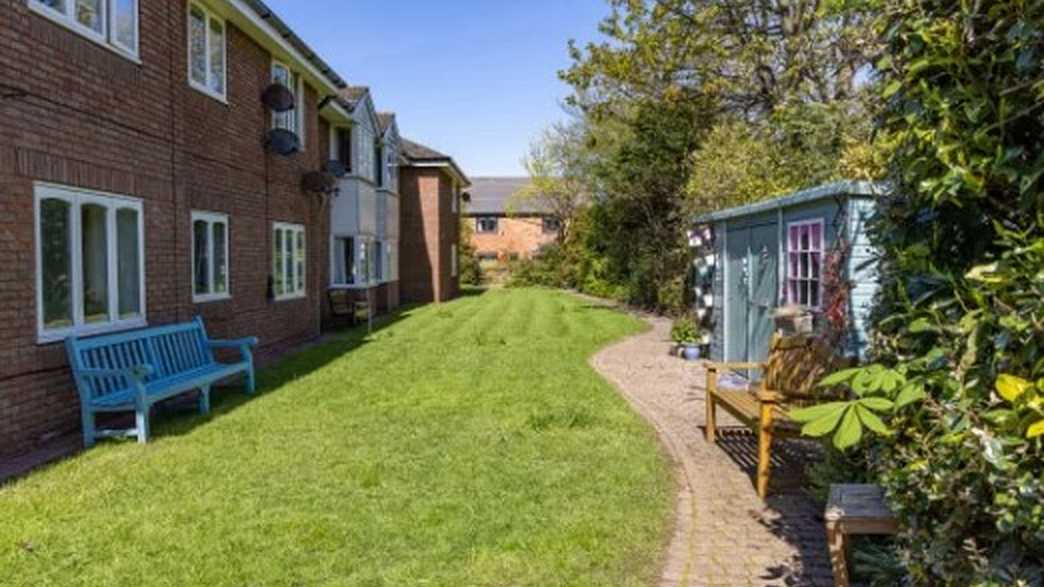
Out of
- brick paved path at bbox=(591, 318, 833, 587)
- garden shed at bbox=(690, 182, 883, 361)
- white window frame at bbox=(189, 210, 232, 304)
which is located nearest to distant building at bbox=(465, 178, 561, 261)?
garden shed at bbox=(690, 182, 883, 361)

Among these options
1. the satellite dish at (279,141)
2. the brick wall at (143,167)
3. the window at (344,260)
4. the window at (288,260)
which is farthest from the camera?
the window at (344,260)

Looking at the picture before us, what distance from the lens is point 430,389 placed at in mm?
10586

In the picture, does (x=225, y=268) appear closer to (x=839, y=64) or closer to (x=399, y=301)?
(x=839, y=64)

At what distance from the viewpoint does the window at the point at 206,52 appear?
11.6 metres

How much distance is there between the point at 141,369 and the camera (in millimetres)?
7391

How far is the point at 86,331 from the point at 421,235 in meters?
23.1

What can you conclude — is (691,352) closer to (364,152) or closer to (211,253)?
(211,253)

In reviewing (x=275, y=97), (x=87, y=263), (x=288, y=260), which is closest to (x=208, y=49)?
(x=275, y=97)

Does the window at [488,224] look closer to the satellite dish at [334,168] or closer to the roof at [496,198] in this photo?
the roof at [496,198]

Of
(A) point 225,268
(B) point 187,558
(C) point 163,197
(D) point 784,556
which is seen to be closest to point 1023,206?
(D) point 784,556

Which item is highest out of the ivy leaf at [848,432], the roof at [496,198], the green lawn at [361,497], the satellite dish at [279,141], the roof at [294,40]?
the roof at [496,198]

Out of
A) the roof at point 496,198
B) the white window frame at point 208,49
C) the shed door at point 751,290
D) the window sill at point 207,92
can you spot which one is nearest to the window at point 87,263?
the window sill at point 207,92

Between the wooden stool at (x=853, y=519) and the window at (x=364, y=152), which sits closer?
the wooden stool at (x=853, y=519)

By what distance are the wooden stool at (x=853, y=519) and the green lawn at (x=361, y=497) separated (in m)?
1.19
